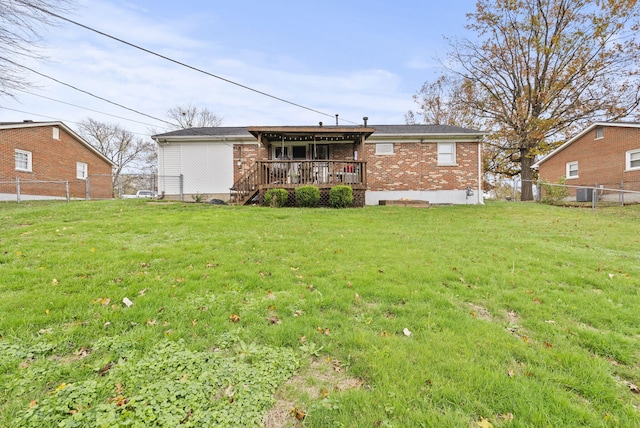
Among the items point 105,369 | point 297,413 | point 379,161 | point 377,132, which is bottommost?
point 297,413

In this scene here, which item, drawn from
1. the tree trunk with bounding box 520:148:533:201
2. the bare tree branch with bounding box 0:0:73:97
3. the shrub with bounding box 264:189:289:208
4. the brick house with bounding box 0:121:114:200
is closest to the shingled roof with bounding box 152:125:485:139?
the shrub with bounding box 264:189:289:208

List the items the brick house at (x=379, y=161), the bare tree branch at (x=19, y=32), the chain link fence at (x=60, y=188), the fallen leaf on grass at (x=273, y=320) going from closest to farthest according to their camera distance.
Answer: the fallen leaf on grass at (x=273, y=320)
the bare tree branch at (x=19, y=32)
the brick house at (x=379, y=161)
the chain link fence at (x=60, y=188)

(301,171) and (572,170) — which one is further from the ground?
(572,170)

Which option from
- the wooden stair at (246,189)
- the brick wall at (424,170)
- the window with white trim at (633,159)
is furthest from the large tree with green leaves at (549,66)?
the wooden stair at (246,189)

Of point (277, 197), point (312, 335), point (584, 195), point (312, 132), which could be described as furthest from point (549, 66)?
point (312, 335)

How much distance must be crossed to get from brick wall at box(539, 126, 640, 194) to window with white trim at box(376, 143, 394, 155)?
46.4 ft

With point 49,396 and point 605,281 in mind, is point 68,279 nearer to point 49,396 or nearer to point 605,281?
point 49,396

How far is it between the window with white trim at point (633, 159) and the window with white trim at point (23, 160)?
34.6 meters

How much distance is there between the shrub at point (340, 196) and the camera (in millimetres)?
12172

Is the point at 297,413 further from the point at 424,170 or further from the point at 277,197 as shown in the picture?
the point at 424,170

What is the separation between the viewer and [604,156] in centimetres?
1828

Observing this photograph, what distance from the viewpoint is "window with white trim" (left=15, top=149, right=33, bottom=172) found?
16.5 metres

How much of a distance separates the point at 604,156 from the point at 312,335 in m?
24.0

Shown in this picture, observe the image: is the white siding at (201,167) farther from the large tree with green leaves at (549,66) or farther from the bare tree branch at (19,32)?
the large tree with green leaves at (549,66)
